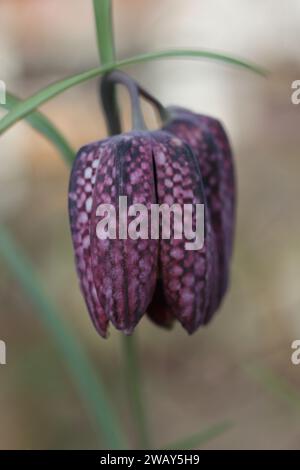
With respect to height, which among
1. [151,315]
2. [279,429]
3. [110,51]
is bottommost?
[279,429]

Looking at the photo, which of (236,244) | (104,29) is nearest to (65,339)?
(104,29)

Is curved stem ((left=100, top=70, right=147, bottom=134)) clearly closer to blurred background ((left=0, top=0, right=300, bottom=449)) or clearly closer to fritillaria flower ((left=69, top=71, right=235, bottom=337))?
fritillaria flower ((left=69, top=71, right=235, bottom=337))

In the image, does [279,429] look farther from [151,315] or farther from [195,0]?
[195,0]

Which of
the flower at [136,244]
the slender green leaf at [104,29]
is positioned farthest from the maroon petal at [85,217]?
the slender green leaf at [104,29]

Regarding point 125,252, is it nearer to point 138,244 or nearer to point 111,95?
point 138,244

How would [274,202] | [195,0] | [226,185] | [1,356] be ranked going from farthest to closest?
[195,0] < [274,202] < [1,356] < [226,185]
